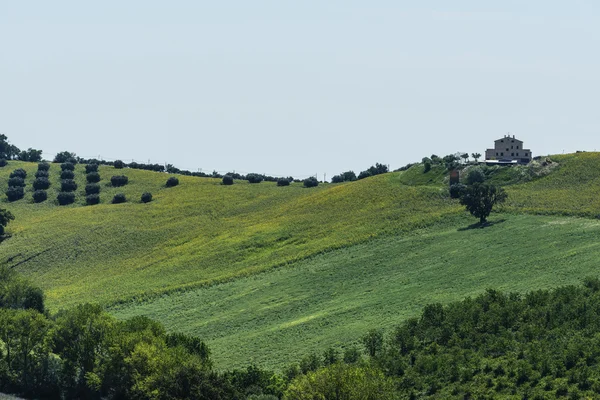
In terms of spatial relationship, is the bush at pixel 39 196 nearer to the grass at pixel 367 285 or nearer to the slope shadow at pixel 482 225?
the grass at pixel 367 285

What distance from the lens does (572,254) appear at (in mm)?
107562

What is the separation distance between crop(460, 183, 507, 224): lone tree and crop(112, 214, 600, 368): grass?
2.31 metres

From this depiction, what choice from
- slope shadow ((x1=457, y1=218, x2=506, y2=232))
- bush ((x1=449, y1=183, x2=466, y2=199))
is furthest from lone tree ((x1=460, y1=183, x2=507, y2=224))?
bush ((x1=449, y1=183, x2=466, y2=199))

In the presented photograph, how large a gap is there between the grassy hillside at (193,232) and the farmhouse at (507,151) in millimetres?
21061

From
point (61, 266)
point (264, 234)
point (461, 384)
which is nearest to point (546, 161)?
point (264, 234)

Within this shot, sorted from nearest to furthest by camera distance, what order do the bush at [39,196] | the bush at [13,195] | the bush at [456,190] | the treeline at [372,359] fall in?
the treeline at [372,359] < the bush at [456,190] < the bush at [39,196] < the bush at [13,195]

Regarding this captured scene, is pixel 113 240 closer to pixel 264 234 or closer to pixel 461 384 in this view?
pixel 264 234

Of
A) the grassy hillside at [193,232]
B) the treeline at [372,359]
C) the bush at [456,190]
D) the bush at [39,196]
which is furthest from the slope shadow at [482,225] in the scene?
the bush at [39,196]

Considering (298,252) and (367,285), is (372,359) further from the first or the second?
(298,252)

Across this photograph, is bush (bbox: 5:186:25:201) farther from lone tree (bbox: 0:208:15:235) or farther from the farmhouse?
the farmhouse

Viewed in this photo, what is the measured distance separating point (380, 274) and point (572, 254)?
24.5 metres

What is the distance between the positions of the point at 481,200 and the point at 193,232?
173 ft

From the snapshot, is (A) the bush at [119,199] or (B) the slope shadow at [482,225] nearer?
(B) the slope shadow at [482,225]

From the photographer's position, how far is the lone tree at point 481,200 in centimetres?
13475
